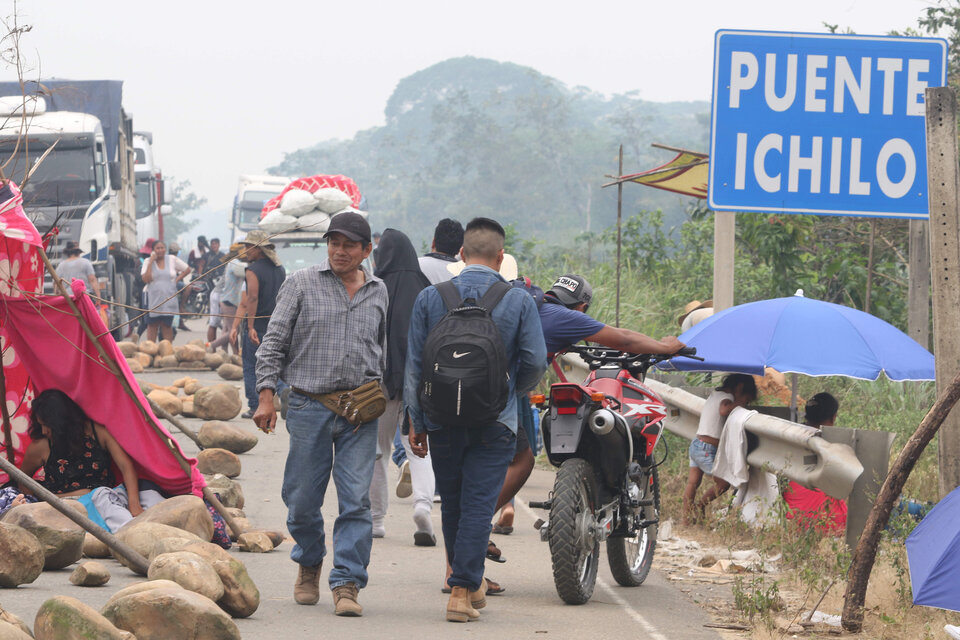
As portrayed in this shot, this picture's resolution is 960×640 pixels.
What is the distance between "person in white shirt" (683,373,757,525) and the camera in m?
8.95

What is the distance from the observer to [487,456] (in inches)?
244

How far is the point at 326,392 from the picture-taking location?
6262 millimetres

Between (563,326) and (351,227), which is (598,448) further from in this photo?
(351,227)

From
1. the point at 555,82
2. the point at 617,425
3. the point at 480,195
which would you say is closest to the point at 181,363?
the point at 617,425

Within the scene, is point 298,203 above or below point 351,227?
above

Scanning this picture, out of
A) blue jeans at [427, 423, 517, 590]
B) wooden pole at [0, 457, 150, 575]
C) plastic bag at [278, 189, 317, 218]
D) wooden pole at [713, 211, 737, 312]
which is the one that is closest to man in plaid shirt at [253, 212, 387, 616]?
blue jeans at [427, 423, 517, 590]

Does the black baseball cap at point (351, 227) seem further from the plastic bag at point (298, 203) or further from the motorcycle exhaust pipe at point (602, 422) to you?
the plastic bag at point (298, 203)

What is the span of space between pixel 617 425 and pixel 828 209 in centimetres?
369

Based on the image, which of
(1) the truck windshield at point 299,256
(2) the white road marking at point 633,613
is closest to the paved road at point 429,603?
(2) the white road marking at point 633,613

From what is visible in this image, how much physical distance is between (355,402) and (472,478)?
0.64 m

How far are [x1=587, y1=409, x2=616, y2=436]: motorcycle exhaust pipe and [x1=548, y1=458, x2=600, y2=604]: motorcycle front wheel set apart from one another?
0.17 metres

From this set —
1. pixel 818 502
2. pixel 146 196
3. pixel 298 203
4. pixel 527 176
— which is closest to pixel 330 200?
pixel 298 203

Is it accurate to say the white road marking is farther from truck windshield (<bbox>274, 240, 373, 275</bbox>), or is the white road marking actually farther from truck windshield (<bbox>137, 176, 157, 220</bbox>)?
truck windshield (<bbox>137, 176, 157, 220</bbox>)

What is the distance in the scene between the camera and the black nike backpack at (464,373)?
5930 mm
